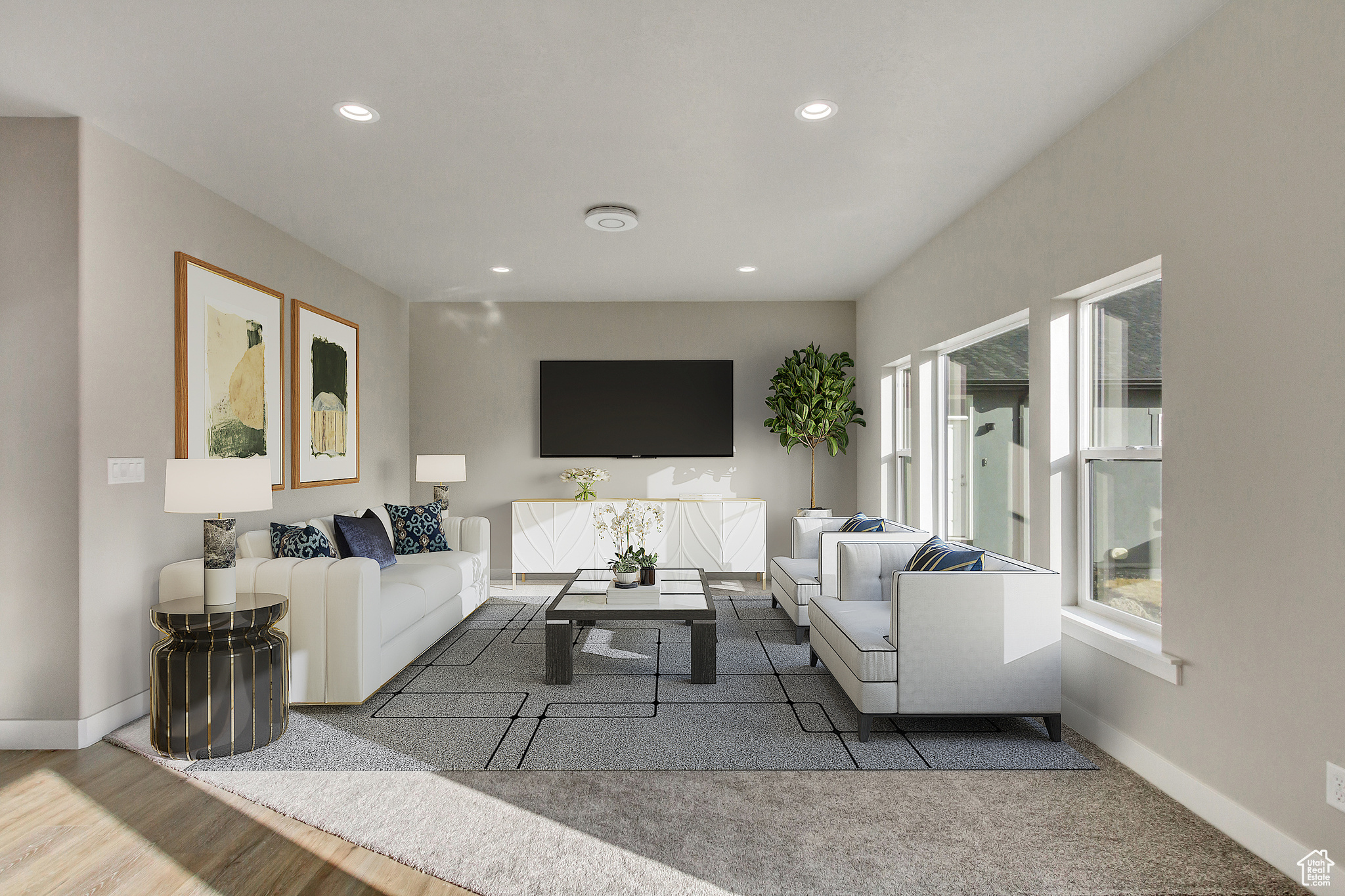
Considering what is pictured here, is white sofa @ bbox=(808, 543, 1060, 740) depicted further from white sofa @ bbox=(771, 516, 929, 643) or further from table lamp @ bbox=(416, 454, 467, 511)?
table lamp @ bbox=(416, 454, 467, 511)

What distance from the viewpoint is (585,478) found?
6656 mm

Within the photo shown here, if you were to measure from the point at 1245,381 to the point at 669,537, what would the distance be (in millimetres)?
4697

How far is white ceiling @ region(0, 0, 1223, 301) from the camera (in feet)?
7.70

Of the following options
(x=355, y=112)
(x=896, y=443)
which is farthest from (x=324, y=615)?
(x=896, y=443)

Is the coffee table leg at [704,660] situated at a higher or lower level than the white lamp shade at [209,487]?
lower

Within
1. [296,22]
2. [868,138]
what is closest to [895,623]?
[868,138]

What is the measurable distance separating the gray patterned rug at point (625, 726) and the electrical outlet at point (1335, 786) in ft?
2.88

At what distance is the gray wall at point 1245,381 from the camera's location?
6.40 feet

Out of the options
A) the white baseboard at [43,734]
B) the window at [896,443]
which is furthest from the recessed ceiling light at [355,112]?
the window at [896,443]

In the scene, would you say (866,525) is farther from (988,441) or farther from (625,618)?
(625,618)

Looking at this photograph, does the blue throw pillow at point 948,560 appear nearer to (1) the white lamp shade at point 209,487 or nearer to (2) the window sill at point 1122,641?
(2) the window sill at point 1122,641

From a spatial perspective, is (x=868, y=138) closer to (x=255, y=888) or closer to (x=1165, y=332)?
(x=1165, y=332)

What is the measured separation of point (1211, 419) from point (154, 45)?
12.2 ft

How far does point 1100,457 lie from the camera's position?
3.16 m
